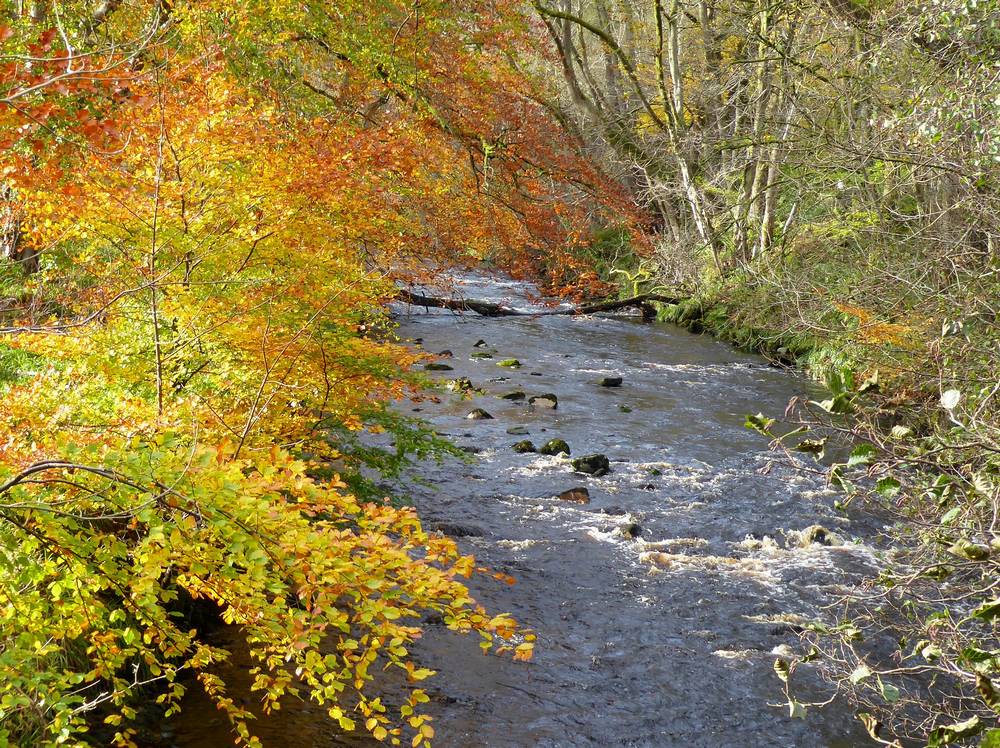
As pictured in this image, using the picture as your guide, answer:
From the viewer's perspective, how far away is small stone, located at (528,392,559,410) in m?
14.8

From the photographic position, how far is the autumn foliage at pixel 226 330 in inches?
134

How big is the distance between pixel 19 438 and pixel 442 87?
8739 mm

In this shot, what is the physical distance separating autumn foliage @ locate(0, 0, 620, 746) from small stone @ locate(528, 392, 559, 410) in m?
2.83

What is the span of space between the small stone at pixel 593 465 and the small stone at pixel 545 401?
3096 millimetres

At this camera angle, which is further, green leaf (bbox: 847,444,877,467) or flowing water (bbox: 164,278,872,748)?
flowing water (bbox: 164,278,872,748)

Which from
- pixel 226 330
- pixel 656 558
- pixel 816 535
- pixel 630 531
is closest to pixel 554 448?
pixel 630 531

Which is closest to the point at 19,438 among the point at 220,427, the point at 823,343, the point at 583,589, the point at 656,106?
the point at 220,427

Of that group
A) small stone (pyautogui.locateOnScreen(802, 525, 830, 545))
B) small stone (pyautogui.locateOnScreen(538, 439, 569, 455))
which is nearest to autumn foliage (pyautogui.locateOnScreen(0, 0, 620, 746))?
small stone (pyautogui.locateOnScreen(538, 439, 569, 455))

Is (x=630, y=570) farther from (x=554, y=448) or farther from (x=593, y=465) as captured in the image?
(x=554, y=448)

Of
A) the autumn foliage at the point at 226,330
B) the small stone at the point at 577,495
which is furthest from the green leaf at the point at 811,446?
the small stone at the point at 577,495

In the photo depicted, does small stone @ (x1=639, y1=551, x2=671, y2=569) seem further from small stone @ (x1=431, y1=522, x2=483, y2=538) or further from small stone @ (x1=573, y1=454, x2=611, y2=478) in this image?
small stone @ (x1=573, y1=454, x2=611, y2=478)

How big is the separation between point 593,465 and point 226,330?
647cm

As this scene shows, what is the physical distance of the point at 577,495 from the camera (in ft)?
34.9

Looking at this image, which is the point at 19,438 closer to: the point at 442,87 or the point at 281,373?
the point at 281,373
